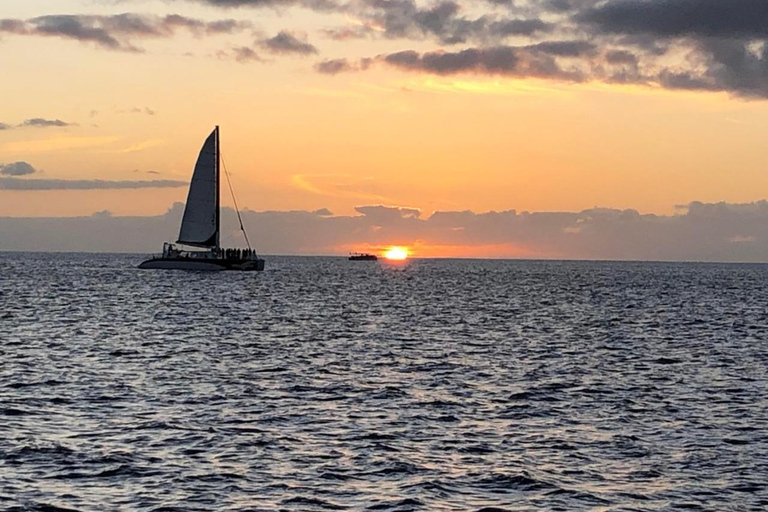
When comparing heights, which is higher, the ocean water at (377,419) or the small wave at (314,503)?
the ocean water at (377,419)

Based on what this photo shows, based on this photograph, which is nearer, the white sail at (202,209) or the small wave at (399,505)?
the small wave at (399,505)

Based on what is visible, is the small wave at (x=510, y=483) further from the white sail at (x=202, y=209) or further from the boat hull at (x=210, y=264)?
the boat hull at (x=210, y=264)

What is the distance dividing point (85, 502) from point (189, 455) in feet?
14.2

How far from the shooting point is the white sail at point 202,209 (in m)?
136

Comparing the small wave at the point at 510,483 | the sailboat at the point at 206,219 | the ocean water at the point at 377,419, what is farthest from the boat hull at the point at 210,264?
the small wave at the point at 510,483

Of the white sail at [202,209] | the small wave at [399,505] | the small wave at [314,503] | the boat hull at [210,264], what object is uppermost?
the white sail at [202,209]

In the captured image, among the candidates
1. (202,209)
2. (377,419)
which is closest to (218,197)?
(202,209)

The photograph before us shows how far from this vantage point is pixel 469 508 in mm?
20953

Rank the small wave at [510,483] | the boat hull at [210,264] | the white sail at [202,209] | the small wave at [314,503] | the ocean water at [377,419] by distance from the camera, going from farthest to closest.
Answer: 1. the boat hull at [210,264]
2. the white sail at [202,209]
3. the small wave at [510,483]
4. the ocean water at [377,419]
5. the small wave at [314,503]

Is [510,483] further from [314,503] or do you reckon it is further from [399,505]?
[314,503]

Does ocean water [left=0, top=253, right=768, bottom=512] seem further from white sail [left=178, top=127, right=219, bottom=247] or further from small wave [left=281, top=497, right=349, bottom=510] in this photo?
white sail [left=178, top=127, right=219, bottom=247]

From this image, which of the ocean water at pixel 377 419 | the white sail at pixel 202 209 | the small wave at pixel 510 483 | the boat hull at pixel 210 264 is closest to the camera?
the ocean water at pixel 377 419

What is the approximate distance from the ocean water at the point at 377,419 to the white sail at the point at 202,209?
71.4 metres

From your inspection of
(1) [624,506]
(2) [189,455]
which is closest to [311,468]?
(2) [189,455]
